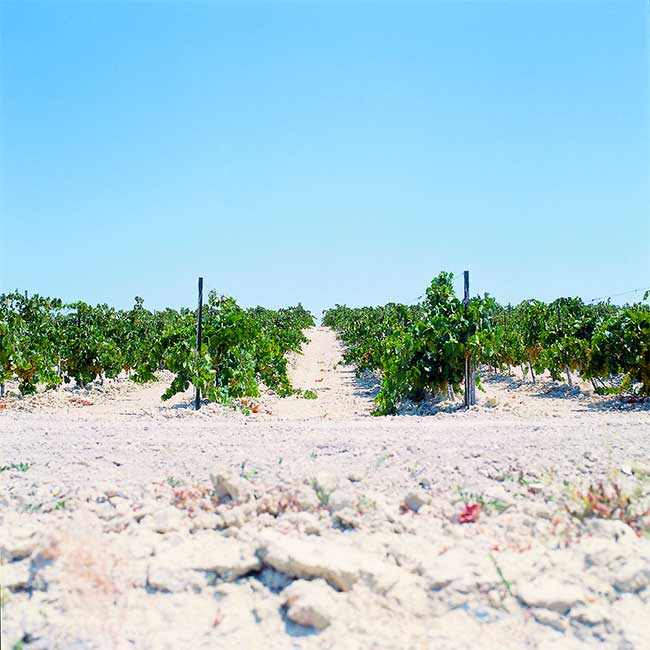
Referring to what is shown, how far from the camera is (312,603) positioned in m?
3.64

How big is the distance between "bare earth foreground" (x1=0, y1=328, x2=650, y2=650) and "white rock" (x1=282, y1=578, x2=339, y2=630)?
0.05 feet

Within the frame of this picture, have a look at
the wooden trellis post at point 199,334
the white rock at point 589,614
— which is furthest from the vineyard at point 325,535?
the wooden trellis post at point 199,334

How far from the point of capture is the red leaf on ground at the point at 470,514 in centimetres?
479

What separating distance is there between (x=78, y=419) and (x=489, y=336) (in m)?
8.48

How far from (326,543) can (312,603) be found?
0.80 metres

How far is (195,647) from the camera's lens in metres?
3.46

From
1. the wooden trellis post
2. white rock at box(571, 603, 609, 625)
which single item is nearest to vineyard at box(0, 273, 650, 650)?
white rock at box(571, 603, 609, 625)

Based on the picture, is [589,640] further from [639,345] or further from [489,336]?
[639,345]

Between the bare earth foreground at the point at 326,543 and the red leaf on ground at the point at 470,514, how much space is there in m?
0.02

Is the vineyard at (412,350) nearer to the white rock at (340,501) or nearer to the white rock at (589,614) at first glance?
the white rock at (340,501)

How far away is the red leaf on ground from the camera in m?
4.79

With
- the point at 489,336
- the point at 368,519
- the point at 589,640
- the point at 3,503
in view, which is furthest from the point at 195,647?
the point at 489,336

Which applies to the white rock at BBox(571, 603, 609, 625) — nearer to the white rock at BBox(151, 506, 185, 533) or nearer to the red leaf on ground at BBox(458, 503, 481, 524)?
the red leaf on ground at BBox(458, 503, 481, 524)

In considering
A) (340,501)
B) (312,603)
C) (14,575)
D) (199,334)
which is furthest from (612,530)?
(199,334)
